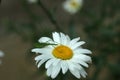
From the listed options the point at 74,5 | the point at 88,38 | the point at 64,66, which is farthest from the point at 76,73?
the point at 74,5

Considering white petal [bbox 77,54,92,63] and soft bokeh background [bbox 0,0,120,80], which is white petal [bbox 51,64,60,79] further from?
soft bokeh background [bbox 0,0,120,80]

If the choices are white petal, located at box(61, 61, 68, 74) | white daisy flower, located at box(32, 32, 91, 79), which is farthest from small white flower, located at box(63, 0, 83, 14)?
white petal, located at box(61, 61, 68, 74)

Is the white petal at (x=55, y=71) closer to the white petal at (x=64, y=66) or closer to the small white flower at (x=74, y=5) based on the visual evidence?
the white petal at (x=64, y=66)

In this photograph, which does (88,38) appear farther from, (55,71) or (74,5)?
(55,71)

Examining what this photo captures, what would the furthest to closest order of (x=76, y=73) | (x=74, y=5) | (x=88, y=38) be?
(x=74, y=5) → (x=88, y=38) → (x=76, y=73)

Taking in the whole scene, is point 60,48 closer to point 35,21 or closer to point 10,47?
point 35,21

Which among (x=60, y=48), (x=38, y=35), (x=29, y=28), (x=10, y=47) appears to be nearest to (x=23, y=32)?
Result: (x=29, y=28)

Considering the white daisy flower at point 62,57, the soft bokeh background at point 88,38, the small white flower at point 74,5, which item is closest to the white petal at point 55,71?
the white daisy flower at point 62,57
